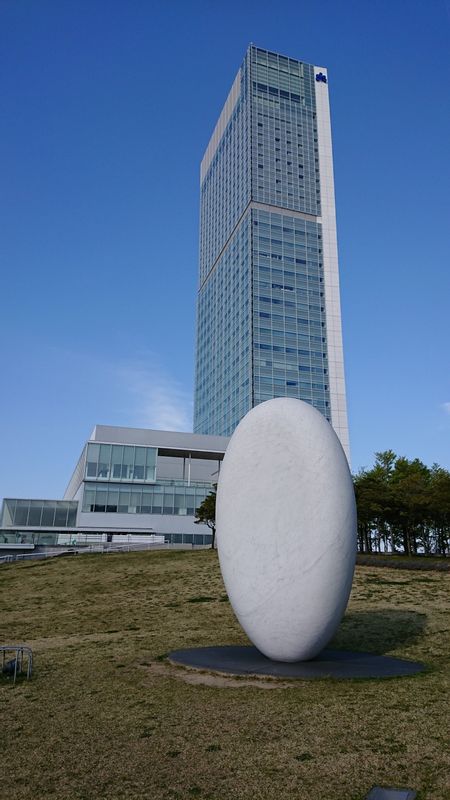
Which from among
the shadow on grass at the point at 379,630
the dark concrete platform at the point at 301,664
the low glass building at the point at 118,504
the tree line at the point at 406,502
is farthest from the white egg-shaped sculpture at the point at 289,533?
the low glass building at the point at 118,504

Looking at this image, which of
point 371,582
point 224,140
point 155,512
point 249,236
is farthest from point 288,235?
point 371,582

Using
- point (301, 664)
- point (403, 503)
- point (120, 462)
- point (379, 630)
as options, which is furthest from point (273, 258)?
point (301, 664)

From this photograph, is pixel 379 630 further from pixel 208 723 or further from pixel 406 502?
→ pixel 406 502

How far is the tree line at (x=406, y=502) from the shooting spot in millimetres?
41094

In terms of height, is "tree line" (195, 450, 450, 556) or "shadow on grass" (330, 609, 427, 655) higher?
"tree line" (195, 450, 450, 556)

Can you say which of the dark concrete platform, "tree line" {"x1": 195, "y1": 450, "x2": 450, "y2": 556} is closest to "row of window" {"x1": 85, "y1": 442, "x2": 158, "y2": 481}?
"tree line" {"x1": 195, "y1": 450, "x2": 450, "y2": 556}

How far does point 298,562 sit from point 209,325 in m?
112

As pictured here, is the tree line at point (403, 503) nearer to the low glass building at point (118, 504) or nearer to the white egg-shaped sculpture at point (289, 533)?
the low glass building at point (118, 504)

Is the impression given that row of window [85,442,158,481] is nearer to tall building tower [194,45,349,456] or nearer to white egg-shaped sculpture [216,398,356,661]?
tall building tower [194,45,349,456]

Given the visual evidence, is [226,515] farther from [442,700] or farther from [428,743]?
[428,743]

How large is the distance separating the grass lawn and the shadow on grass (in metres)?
0.06

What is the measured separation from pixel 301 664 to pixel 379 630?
6154 millimetres

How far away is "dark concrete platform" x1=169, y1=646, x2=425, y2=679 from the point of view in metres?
10.6

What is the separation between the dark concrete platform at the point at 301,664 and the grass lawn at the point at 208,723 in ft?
1.12
